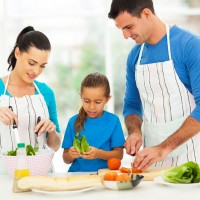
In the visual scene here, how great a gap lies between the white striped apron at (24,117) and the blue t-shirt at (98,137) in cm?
18

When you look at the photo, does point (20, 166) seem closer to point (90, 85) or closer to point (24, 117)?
point (24, 117)

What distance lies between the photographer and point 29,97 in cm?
288

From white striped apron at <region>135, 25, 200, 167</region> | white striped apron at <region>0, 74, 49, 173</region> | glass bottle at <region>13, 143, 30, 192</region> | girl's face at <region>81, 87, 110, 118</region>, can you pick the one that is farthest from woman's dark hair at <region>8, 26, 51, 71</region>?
glass bottle at <region>13, 143, 30, 192</region>

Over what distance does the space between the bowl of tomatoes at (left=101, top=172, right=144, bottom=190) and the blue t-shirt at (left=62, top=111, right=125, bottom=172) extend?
0.64 m

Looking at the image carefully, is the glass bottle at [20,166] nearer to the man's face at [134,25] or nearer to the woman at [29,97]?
the woman at [29,97]

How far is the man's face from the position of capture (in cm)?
266

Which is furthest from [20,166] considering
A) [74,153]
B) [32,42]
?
[32,42]

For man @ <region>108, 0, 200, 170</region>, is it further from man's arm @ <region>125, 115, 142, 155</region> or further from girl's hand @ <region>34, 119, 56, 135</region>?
girl's hand @ <region>34, 119, 56, 135</region>

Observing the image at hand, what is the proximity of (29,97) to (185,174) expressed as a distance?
1.14 meters

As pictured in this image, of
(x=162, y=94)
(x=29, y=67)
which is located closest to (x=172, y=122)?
(x=162, y=94)

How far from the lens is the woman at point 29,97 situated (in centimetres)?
276

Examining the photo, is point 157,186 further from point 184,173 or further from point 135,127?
point 135,127

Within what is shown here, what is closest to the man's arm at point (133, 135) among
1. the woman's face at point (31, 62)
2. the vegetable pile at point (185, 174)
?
the vegetable pile at point (185, 174)

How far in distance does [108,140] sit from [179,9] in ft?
8.55
